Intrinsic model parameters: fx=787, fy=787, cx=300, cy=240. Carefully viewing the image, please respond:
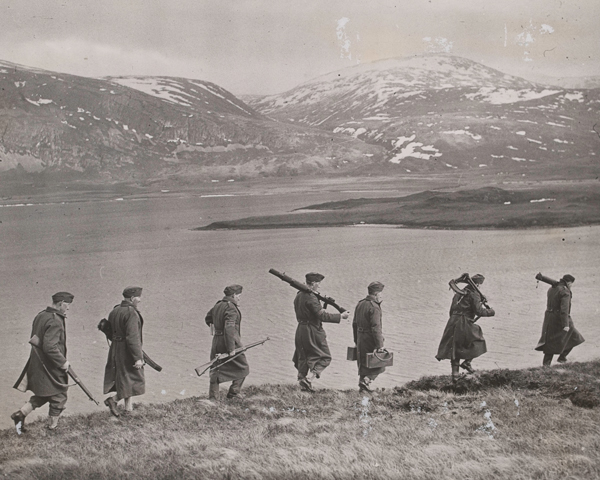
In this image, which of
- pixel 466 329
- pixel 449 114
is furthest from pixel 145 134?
pixel 466 329

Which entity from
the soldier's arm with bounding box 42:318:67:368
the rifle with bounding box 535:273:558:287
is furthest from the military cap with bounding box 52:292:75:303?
the rifle with bounding box 535:273:558:287

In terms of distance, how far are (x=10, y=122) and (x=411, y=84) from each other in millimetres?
6497

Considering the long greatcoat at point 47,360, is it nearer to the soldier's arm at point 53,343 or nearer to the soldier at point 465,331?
the soldier's arm at point 53,343

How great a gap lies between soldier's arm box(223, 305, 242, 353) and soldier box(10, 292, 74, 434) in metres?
1.78

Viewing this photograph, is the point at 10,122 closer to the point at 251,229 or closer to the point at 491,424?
the point at 251,229

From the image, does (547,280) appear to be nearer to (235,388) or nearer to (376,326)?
(376,326)

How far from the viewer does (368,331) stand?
376 inches

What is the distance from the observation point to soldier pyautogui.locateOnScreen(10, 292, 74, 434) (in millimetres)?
7906

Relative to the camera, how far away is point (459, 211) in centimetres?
1351

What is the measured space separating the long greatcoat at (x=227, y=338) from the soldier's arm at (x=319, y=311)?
92 centimetres

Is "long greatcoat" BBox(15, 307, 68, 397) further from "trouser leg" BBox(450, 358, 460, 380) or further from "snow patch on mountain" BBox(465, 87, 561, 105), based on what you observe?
"snow patch on mountain" BBox(465, 87, 561, 105)

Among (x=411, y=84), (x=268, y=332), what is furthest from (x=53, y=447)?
(x=411, y=84)

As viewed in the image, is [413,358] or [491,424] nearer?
[491,424]

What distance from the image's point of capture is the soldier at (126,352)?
8.32 metres
